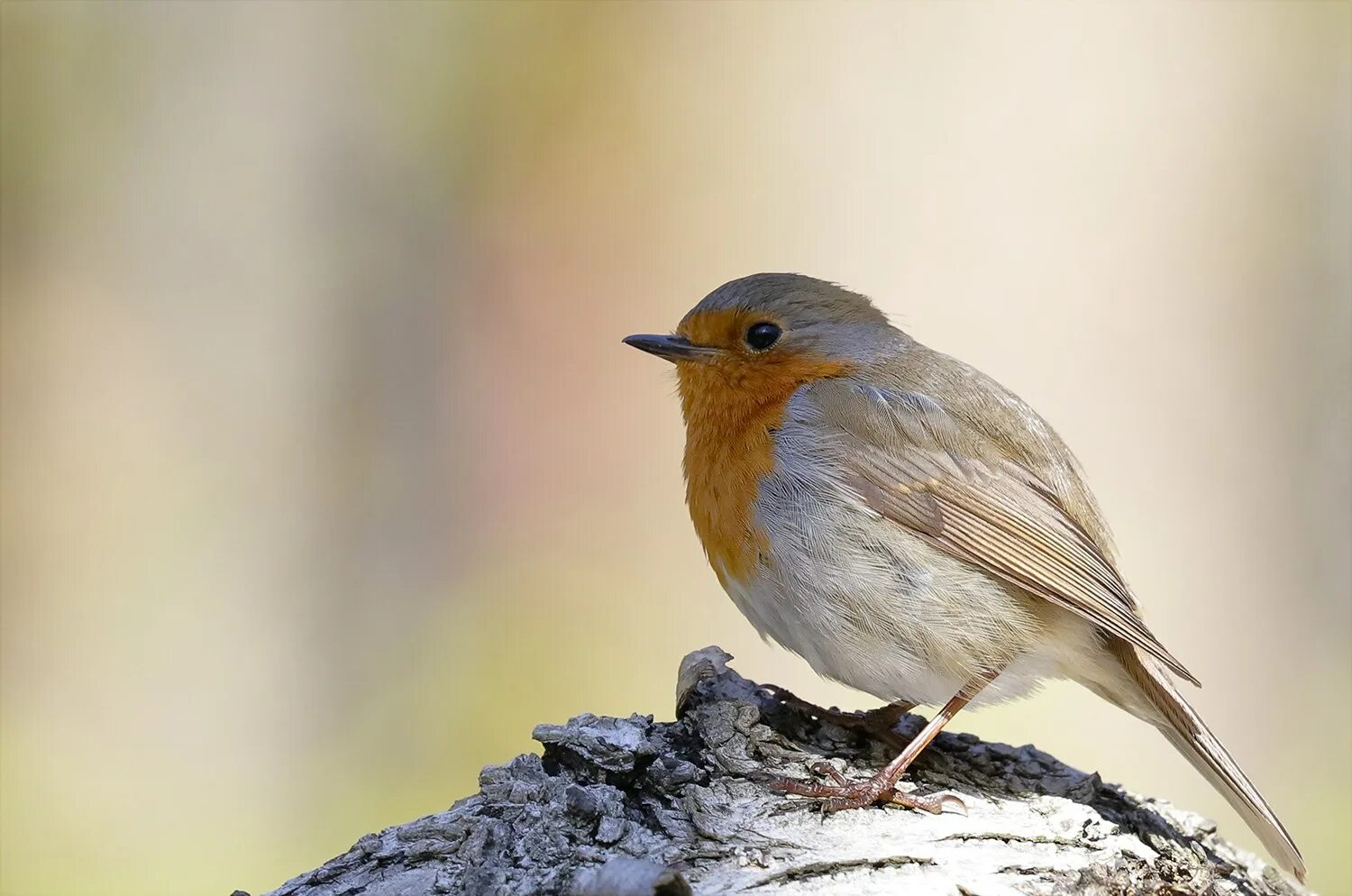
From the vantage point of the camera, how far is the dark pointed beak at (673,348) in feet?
11.1

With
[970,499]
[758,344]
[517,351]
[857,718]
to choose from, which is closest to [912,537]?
[970,499]

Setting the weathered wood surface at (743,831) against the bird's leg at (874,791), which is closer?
the weathered wood surface at (743,831)

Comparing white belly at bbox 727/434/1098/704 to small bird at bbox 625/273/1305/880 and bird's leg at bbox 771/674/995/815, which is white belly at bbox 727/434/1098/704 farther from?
bird's leg at bbox 771/674/995/815

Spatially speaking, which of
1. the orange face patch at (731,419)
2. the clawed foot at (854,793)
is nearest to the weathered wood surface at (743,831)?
the clawed foot at (854,793)

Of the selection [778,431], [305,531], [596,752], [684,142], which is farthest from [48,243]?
[596,752]

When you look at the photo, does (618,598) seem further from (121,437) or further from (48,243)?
(48,243)

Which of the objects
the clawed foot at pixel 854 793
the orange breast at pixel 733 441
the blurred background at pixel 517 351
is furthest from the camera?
the blurred background at pixel 517 351

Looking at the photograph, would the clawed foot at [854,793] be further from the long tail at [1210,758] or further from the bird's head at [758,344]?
the bird's head at [758,344]

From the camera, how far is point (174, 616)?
6.08m

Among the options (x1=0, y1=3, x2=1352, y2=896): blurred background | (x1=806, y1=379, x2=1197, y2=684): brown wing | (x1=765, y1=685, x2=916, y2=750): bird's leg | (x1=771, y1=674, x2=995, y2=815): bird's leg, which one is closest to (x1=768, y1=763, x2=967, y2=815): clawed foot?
(x1=771, y1=674, x2=995, y2=815): bird's leg

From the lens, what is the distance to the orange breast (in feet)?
10.1

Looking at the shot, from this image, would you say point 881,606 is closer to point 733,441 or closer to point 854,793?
point 854,793

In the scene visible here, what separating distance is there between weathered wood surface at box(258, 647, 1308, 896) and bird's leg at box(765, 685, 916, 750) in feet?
0.12

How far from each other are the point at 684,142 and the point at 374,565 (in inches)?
106
